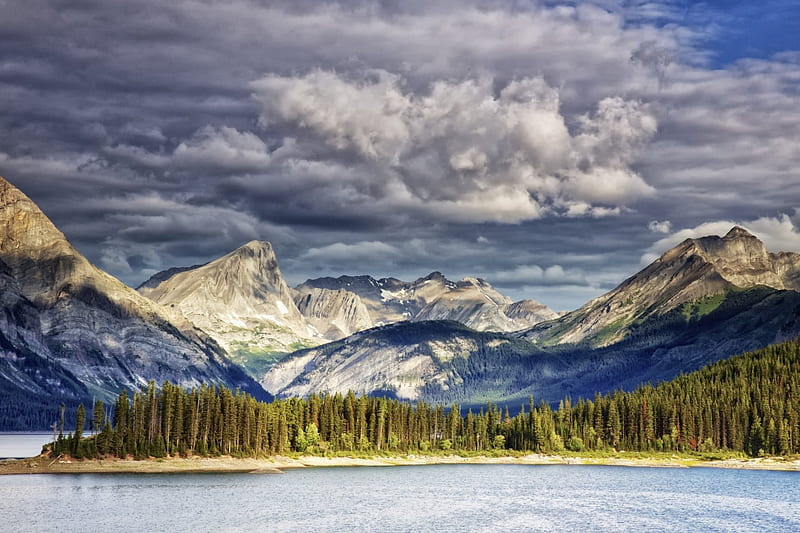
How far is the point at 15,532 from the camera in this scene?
393 ft

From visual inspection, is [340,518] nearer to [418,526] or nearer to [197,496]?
[418,526]

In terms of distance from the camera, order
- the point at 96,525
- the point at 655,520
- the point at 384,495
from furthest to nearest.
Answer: the point at 384,495, the point at 655,520, the point at 96,525

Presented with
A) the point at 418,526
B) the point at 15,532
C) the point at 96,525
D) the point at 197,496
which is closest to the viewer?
the point at 15,532

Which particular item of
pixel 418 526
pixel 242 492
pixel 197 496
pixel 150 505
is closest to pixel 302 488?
pixel 242 492

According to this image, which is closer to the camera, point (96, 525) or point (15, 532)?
point (15, 532)

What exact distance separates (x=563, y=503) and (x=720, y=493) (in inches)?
1510

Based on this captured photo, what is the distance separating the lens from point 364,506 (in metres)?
160

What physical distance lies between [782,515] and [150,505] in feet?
323

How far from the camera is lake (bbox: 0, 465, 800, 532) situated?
135 meters

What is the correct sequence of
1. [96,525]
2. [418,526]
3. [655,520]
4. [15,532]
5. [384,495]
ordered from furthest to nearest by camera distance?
[384,495] → [655,520] → [418,526] → [96,525] → [15,532]

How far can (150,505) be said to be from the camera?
494 ft

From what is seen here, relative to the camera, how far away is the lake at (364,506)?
135m

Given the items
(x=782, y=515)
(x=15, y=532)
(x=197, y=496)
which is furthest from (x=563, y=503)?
(x=15, y=532)

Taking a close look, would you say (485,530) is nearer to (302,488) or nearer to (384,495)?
(384,495)
